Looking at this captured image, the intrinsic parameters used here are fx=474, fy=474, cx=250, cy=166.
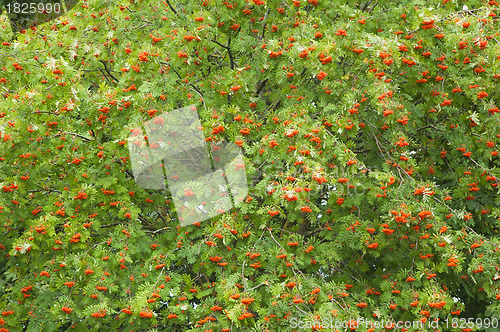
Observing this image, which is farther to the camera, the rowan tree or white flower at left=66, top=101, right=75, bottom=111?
white flower at left=66, top=101, right=75, bottom=111

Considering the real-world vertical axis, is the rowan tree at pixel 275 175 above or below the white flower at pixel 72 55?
below

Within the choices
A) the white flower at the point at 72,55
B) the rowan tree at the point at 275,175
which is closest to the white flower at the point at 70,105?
the rowan tree at the point at 275,175

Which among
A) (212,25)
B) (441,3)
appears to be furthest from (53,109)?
(441,3)

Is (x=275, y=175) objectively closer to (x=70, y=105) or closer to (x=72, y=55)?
(x=70, y=105)

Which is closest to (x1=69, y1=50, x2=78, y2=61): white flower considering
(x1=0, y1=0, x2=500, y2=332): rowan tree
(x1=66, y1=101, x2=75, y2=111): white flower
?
(x1=0, y1=0, x2=500, y2=332): rowan tree

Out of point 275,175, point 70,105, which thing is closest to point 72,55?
point 70,105

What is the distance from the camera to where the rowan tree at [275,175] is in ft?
15.7

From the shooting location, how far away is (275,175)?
16.5 ft

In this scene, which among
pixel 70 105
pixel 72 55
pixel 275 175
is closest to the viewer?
pixel 275 175

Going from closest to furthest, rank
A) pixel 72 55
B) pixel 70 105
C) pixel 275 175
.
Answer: pixel 275 175 → pixel 70 105 → pixel 72 55

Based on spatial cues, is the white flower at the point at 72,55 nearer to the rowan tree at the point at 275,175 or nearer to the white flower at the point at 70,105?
the rowan tree at the point at 275,175

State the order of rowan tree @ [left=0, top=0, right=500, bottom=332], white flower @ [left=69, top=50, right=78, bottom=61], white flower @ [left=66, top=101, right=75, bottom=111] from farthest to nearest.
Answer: white flower @ [left=69, top=50, right=78, bottom=61] < white flower @ [left=66, top=101, right=75, bottom=111] < rowan tree @ [left=0, top=0, right=500, bottom=332]

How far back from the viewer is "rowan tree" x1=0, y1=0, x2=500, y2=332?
15.7ft

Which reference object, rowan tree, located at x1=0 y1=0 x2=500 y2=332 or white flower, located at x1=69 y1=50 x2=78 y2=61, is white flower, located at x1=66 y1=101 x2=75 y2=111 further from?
white flower, located at x1=69 y1=50 x2=78 y2=61
